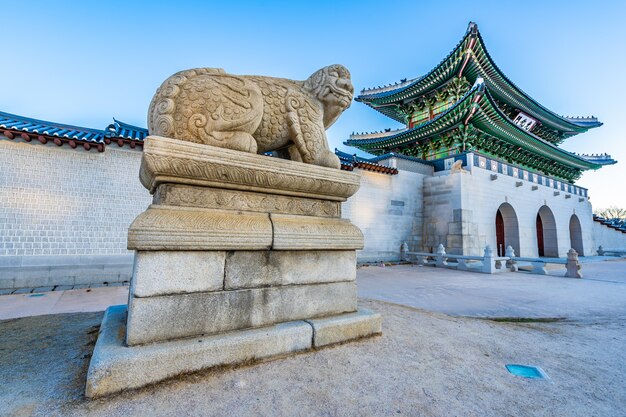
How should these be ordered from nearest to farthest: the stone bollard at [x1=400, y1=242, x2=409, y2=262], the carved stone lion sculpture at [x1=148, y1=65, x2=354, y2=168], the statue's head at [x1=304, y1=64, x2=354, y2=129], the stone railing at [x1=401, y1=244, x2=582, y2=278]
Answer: the carved stone lion sculpture at [x1=148, y1=65, x2=354, y2=168] < the statue's head at [x1=304, y1=64, x2=354, y2=129] < the stone railing at [x1=401, y1=244, x2=582, y2=278] < the stone bollard at [x1=400, y1=242, x2=409, y2=262]

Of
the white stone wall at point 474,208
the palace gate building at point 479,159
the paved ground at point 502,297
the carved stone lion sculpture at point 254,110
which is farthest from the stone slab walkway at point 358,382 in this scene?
the palace gate building at point 479,159

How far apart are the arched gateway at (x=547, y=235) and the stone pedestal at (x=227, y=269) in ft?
62.8

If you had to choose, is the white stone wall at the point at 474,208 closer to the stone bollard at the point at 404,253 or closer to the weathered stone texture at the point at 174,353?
the stone bollard at the point at 404,253

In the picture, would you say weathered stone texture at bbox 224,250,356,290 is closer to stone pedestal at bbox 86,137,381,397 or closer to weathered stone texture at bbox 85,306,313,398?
stone pedestal at bbox 86,137,381,397

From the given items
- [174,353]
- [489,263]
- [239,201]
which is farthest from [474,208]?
[174,353]

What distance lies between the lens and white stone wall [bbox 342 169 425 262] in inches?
442

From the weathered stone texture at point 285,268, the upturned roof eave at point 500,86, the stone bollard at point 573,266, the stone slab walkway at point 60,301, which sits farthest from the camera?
the upturned roof eave at point 500,86

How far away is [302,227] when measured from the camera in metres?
2.34

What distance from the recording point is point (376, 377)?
5.73 feet

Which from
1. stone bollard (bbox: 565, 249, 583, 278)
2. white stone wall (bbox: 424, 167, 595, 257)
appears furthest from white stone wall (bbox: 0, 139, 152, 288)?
stone bollard (bbox: 565, 249, 583, 278)

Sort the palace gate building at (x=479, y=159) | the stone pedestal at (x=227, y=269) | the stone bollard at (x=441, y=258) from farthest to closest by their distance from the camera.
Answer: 1. the palace gate building at (x=479, y=159)
2. the stone bollard at (x=441, y=258)
3. the stone pedestal at (x=227, y=269)

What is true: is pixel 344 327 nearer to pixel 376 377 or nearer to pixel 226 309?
pixel 376 377

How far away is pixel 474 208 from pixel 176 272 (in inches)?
527

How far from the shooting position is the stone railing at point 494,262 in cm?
877
